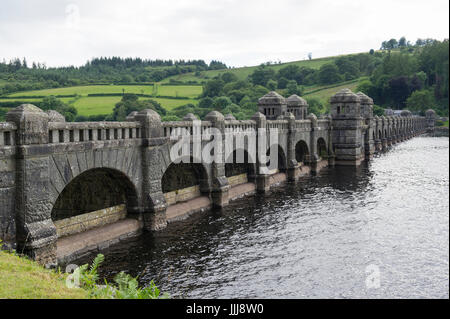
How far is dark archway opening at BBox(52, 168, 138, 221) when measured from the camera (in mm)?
24984

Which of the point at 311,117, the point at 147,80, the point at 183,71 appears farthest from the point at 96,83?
the point at 311,117

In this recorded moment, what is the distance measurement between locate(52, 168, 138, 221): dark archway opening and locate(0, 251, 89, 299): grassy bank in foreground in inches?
451

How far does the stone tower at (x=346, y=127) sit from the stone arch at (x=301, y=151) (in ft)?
22.6

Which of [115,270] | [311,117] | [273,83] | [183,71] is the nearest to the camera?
[115,270]

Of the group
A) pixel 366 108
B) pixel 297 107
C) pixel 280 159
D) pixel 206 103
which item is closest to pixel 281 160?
pixel 280 159

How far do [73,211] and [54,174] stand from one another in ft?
21.3

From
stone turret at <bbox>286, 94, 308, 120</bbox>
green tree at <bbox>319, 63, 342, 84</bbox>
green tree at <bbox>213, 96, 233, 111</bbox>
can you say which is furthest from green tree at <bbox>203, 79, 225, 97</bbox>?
stone turret at <bbox>286, 94, 308, 120</bbox>

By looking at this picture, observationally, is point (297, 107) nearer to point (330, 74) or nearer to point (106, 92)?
point (106, 92)

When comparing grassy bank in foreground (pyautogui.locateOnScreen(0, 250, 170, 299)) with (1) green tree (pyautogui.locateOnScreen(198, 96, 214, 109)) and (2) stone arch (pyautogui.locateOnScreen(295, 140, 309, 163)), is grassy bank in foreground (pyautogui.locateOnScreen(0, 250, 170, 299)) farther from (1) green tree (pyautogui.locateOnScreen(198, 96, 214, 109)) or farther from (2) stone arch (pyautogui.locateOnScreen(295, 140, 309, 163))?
(1) green tree (pyautogui.locateOnScreen(198, 96, 214, 109))

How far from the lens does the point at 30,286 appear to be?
11359 mm

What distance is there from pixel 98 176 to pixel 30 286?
14.2 meters

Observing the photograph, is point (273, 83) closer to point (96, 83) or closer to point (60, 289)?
point (96, 83)

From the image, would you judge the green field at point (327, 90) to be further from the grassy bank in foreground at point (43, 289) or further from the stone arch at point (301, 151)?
the grassy bank in foreground at point (43, 289)

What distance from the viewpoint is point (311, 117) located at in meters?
53.4
